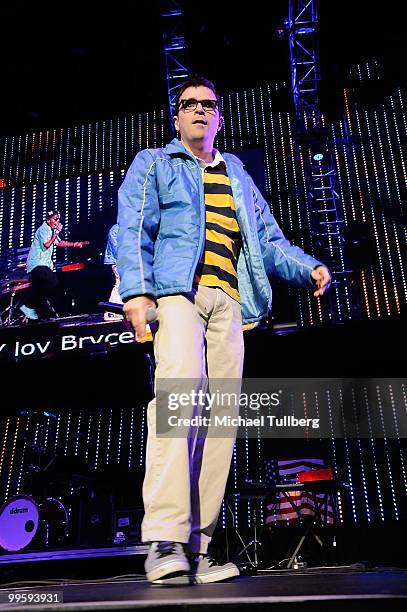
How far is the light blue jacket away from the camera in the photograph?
1.85 m

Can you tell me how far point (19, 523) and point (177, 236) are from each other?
4782 millimetres

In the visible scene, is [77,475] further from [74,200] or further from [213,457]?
[213,457]

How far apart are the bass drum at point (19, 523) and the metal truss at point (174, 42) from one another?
4.31m

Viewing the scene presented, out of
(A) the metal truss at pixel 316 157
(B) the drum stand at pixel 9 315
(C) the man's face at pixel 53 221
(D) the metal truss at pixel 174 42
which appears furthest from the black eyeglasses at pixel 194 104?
(C) the man's face at pixel 53 221

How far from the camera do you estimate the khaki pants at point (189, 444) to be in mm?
1593

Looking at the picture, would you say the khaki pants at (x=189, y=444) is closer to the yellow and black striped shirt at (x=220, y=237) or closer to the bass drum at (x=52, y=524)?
the yellow and black striped shirt at (x=220, y=237)

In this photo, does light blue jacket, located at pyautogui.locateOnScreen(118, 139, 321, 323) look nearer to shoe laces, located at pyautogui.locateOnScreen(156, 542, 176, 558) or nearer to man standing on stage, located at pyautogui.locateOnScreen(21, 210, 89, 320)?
shoe laces, located at pyautogui.locateOnScreen(156, 542, 176, 558)

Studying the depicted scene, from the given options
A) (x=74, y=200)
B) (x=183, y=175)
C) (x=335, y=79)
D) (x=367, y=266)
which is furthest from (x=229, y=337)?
(x=335, y=79)

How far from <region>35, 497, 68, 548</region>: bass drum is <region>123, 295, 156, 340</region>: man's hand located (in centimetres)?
440

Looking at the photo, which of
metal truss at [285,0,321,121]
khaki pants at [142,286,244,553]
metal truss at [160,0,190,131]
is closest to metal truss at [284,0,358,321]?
metal truss at [285,0,321,121]

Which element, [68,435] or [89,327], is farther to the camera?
[68,435]

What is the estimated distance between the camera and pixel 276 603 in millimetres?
910

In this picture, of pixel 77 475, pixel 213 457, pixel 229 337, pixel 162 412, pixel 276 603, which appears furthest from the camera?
pixel 77 475

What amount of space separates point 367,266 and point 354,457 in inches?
84.3
